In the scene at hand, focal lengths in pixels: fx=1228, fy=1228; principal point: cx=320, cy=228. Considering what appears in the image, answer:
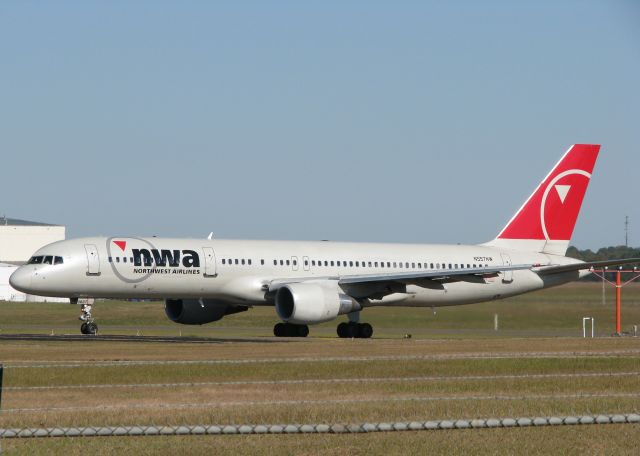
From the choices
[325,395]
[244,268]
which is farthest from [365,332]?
[325,395]

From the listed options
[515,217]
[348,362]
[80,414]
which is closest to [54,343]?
[348,362]

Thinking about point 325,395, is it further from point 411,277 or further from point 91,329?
point 91,329

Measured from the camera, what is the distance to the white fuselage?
4191cm

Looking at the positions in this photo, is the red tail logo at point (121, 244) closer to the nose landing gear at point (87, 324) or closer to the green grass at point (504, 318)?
the nose landing gear at point (87, 324)

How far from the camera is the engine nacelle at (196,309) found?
46.7 meters

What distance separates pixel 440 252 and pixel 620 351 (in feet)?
69.5

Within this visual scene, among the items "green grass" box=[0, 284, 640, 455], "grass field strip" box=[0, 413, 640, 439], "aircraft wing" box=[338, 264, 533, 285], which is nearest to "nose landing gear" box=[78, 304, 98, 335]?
"green grass" box=[0, 284, 640, 455]

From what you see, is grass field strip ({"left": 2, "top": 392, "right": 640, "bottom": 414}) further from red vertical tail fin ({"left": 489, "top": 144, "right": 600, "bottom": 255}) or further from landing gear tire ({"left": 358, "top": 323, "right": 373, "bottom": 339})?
red vertical tail fin ({"left": 489, "top": 144, "right": 600, "bottom": 255})

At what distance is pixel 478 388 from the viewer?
68.3 feet

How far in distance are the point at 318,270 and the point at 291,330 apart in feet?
8.73

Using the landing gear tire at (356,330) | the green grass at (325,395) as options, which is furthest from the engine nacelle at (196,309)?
the green grass at (325,395)

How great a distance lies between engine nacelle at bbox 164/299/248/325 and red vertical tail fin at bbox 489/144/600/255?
1257 cm

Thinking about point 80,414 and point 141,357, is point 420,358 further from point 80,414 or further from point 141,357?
point 80,414

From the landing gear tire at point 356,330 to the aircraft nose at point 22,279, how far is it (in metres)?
11.4
